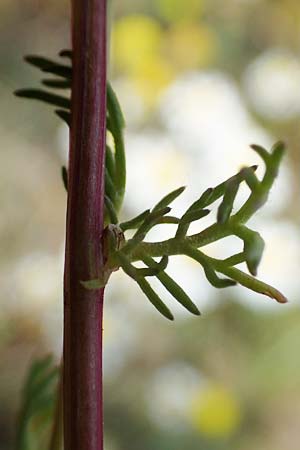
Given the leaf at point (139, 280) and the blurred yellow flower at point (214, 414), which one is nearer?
the leaf at point (139, 280)

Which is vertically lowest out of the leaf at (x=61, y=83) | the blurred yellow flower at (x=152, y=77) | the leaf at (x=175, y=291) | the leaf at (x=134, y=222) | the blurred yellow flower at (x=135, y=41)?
the leaf at (x=175, y=291)

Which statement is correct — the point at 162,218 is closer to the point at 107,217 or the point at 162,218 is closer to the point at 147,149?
the point at 107,217

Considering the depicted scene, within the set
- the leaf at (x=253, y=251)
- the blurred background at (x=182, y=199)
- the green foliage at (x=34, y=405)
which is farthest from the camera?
the blurred background at (x=182, y=199)

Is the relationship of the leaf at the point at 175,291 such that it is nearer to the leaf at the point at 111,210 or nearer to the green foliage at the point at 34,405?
the leaf at the point at 111,210

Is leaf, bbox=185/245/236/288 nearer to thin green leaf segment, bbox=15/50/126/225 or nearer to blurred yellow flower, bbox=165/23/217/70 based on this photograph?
thin green leaf segment, bbox=15/50/126/225

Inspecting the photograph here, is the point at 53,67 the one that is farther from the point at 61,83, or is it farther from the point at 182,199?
the point at 182,199

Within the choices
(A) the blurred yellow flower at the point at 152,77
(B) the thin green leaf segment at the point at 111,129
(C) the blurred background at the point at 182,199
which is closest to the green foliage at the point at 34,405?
(B) the thin green leaf segment at the point at 111,129

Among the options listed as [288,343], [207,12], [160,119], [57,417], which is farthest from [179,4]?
[57,417]

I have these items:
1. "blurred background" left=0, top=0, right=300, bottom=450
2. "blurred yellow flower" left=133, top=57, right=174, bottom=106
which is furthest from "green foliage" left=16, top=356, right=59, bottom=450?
"blurred yellow flower" left=133, top=57, right=174, bottom=106

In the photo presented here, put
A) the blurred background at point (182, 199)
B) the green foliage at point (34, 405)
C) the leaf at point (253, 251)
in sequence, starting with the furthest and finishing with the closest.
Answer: the blurred background at point (182, 199) < the green foliage at point (34, 405) < the leaf at point (253, 251)
